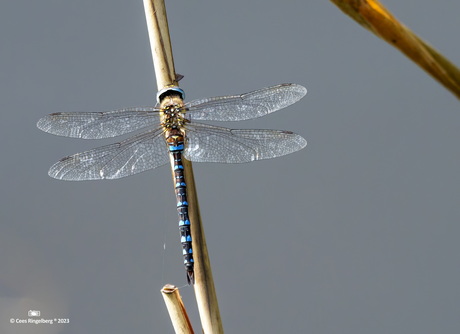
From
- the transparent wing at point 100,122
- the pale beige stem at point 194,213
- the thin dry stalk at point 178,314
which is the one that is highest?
the transparent wing at point 100,122

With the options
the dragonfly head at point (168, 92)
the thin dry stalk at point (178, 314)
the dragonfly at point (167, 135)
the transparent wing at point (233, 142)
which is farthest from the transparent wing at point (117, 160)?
the thin dry stalk at point (178, 314)

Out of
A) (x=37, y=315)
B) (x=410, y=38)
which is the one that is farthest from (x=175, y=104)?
(x=37, y=315)

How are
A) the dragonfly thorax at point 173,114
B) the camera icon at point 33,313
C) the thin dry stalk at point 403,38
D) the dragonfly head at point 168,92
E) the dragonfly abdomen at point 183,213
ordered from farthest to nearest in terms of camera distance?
the camera icon at point 33,313, the dragonfly thorax at point 173,114, the dragonfly head at point 168,92, the dragonfly abdomen at point 183,213, the thin dry stalk at point 403,38

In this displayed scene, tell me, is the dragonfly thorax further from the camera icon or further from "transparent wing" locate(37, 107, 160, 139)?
the camera icon

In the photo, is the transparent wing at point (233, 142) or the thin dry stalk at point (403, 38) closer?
the thin dry stalk at point (403, 38)

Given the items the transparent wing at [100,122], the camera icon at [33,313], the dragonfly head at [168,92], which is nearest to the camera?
the dragonfly head at [168,92]

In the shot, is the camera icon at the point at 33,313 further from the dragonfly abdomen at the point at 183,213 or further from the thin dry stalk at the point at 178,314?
the thin dry stalk at the point at 178,314

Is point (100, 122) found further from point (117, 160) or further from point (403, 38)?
point (403, 38)

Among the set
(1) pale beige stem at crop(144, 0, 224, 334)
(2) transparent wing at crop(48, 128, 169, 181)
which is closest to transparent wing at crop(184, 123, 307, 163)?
(2) transparent wing at crop(48, 128, 169, 181)
